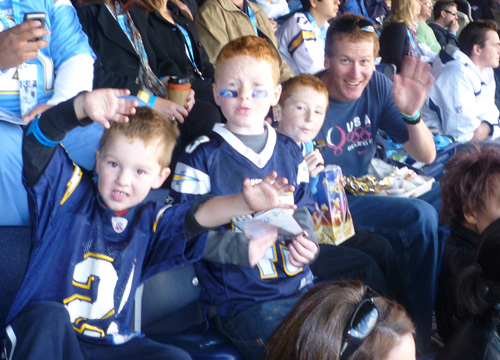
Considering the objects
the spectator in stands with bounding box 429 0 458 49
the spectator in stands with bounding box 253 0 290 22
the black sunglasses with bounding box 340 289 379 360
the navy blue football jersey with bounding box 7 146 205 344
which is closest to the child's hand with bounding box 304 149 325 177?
the navy blue football jersey with bounding box 7 146 205 344

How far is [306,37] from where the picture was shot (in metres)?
3.83

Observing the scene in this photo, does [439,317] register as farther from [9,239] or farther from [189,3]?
[189,3]

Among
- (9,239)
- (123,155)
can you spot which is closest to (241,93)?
(123,155)

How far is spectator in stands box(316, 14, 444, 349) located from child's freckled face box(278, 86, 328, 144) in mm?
381

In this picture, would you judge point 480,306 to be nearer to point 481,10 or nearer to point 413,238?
point 413,238

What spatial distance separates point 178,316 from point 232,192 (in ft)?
1.47

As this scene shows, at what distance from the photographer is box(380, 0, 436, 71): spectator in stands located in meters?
5.14

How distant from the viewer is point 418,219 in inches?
104

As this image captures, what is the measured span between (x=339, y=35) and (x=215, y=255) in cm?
141

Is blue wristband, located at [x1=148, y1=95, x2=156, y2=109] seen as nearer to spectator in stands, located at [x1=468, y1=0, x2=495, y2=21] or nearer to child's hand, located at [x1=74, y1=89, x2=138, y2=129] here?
child's hand, located at [x1=74, y1=89, x2=138, y2=129]

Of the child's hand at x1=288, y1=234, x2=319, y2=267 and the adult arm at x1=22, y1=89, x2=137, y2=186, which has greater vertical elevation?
the adult arm at x1=22, y1=89, x2=137, y2=186

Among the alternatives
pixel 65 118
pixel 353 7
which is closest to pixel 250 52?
pixel 65 118

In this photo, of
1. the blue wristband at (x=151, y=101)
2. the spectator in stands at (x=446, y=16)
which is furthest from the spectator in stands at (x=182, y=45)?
the spectator in stands at (x=446, y=16)

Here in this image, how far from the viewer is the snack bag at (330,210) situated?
8.00 ft
